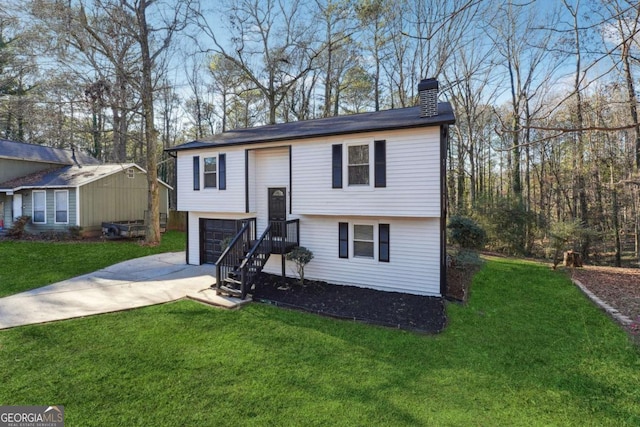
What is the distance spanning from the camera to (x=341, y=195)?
8.66 meters

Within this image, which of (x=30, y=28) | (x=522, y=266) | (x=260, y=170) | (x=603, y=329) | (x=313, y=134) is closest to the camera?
(x=603, y=329)

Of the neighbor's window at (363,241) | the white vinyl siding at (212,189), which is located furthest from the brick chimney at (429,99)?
the white vinyl siding at (212,189)

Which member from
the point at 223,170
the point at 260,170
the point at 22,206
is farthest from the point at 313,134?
the point at 22,206

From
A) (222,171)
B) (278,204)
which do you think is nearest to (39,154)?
(222,171)

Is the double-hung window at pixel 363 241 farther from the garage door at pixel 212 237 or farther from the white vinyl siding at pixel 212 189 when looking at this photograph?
the garage door at pixel 212 237

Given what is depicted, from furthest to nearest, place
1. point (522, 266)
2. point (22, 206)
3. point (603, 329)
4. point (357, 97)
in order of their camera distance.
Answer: point (357, 97)
point (22, 206)
point (522, 266)
point (603, 329)

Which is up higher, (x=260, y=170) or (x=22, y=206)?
(x=260, y=170)

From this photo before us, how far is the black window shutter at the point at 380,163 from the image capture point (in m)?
8.21

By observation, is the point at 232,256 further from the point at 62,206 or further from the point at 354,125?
the point at 62,206

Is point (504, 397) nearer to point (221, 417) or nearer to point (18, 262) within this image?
point (221, 417)

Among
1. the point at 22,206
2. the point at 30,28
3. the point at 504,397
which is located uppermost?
the point at 30,28

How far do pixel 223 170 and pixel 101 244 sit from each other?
8.45 meters

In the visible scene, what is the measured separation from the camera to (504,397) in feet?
13.3

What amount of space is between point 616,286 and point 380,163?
7.91 m
